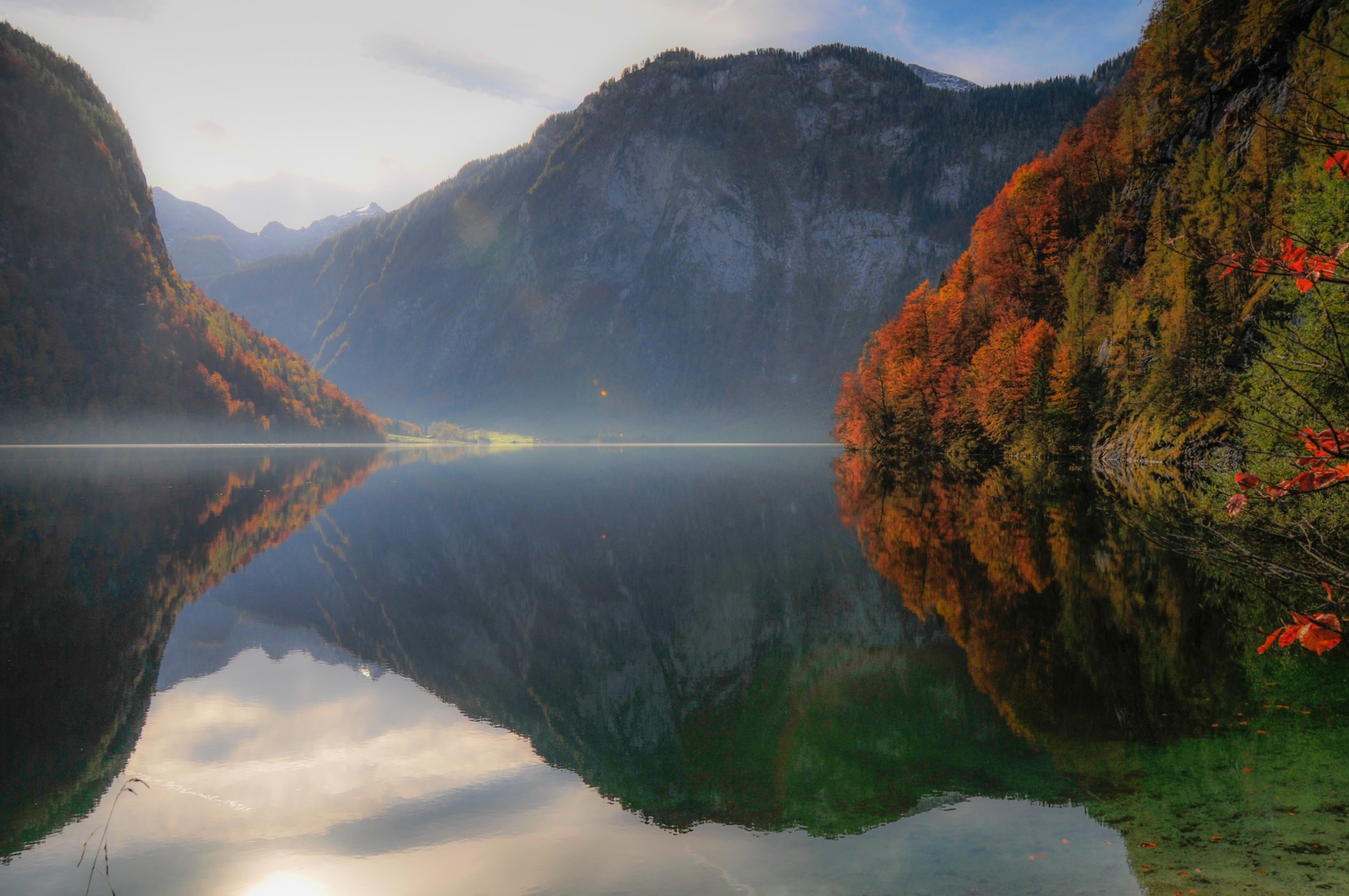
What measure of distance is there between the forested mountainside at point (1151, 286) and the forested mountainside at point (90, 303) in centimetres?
15129

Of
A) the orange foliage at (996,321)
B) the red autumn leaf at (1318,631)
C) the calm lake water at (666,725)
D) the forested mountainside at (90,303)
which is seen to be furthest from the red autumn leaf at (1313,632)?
the forested mountainside at (90,303)

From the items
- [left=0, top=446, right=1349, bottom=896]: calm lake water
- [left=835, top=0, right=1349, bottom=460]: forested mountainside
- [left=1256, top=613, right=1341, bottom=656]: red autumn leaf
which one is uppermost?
[left=835, top=0, right=1349, bottom=460]: forested mountainside

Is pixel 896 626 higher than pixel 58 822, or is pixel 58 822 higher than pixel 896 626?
pixel 896 626

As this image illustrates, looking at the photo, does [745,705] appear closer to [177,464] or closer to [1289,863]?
[1289,863]

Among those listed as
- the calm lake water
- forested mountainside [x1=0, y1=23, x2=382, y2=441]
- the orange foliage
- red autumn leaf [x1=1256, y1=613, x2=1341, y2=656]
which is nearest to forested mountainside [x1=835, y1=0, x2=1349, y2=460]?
the orange foliage

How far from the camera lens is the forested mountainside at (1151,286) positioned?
27016 millimetres

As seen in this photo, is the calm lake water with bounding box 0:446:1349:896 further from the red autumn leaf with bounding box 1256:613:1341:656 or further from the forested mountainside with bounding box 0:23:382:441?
the forested mountainside with bounding box 0:23:382:441

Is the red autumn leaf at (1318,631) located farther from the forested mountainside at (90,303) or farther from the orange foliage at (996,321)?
the forested mountainside at (90,303)

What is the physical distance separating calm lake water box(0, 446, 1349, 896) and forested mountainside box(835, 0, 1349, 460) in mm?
8411

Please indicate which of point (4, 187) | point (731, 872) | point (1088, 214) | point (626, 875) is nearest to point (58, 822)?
point (626, 875)

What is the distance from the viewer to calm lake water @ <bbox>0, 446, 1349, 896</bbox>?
790 centimetres

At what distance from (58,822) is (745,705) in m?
8.85

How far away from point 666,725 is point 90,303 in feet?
679

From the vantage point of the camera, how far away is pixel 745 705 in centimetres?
1286
